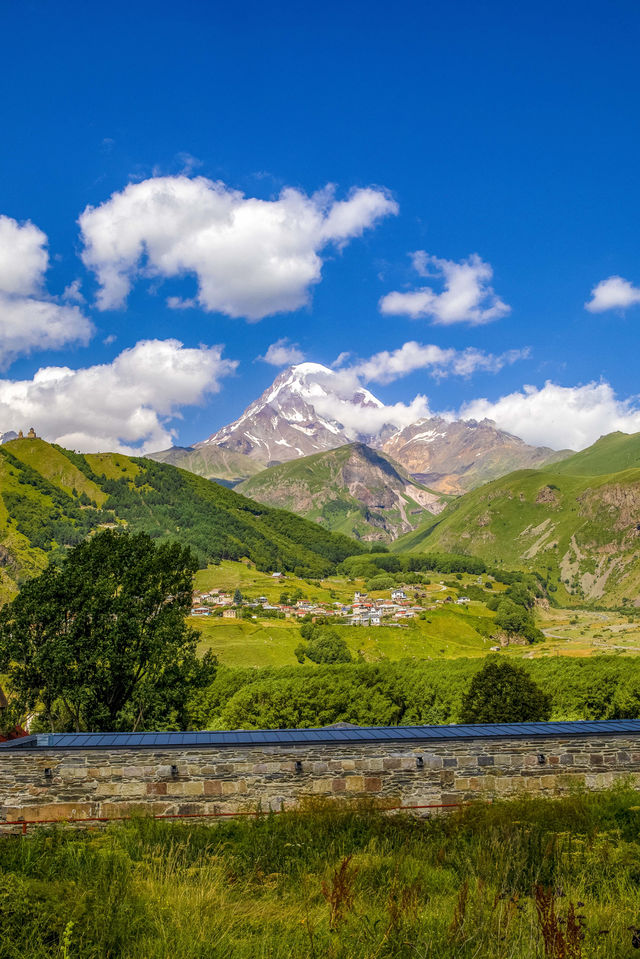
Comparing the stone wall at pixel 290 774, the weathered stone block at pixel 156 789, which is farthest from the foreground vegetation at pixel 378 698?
the weathered stone block at pixel 156 789

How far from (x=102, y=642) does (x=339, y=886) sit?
23.8 meters

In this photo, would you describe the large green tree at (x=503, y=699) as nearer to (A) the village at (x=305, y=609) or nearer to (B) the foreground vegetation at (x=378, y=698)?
(B) the foreground vegetation at (x=378, y=698)

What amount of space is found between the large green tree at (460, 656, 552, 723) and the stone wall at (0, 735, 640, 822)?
3239 cm

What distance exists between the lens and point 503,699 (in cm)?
4488

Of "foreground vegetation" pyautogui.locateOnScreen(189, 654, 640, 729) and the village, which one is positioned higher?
"foreground vegetation" pyautogui.locateOnScreen(189, 654, 640, 729)

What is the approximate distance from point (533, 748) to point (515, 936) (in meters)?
8.29

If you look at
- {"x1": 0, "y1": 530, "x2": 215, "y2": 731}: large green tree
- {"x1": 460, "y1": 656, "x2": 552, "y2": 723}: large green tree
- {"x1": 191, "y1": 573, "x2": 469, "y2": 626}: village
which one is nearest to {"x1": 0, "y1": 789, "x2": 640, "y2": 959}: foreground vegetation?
{"x1": 0, "y1": 530, "x2": 215, "y2": 731}: large green tree

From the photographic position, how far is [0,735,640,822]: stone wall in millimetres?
11945

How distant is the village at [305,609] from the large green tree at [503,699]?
10054 cm

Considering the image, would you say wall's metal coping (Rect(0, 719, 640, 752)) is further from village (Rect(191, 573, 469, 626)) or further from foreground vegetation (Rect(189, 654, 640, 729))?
village (Rect(191, 573, 469, 626))

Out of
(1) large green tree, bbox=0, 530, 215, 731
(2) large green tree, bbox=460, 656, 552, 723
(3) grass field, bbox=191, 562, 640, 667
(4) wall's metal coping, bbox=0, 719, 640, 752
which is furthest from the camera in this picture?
(3) grass field, bbox=191, 562, 640, 667

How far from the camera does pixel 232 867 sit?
8.97 m

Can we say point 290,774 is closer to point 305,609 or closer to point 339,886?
point 339,886

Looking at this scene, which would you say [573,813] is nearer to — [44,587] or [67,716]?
[44,587]
